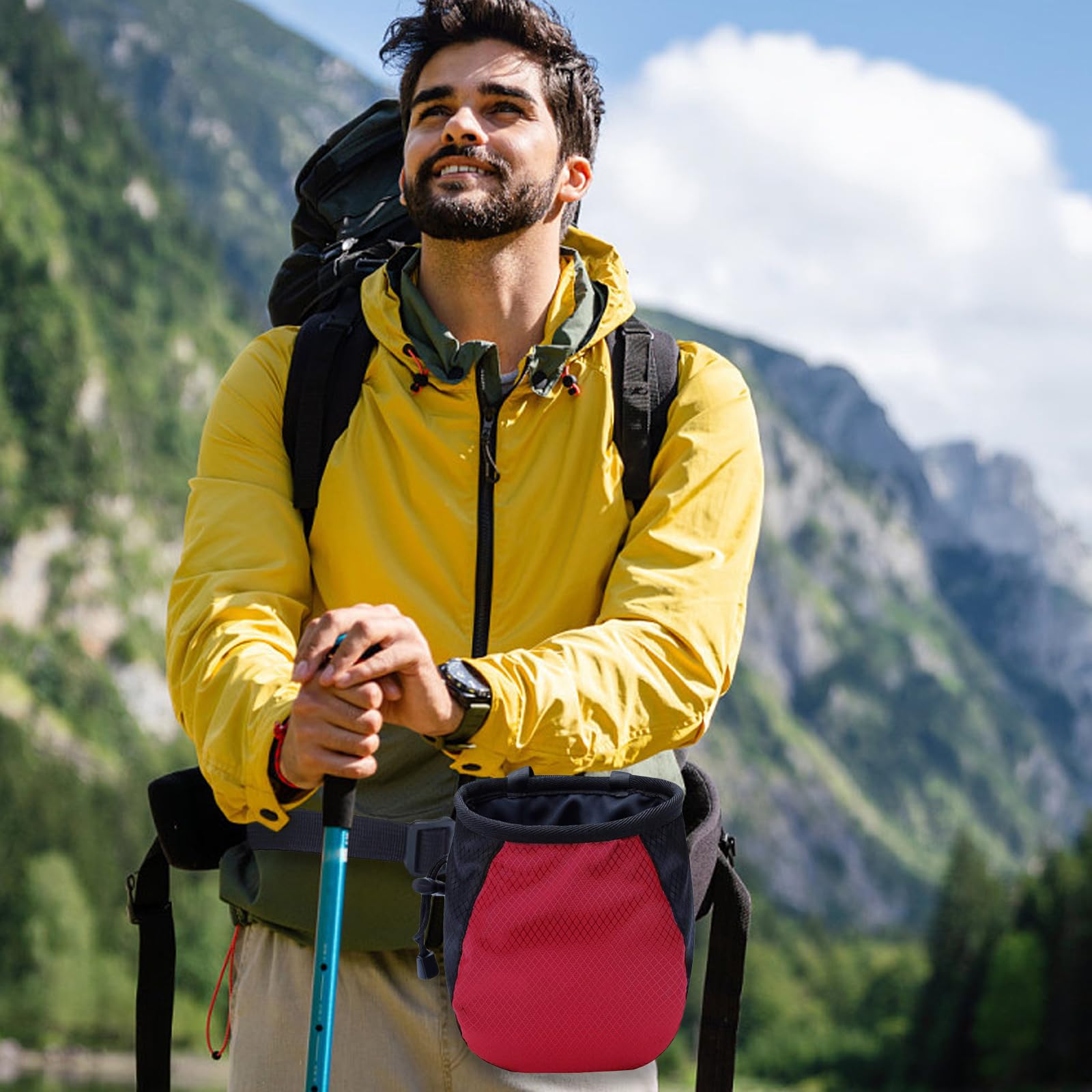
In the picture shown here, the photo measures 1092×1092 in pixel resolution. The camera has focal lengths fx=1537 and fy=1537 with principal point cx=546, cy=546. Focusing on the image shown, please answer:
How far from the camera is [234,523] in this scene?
373 cm

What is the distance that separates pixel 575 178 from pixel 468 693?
5.86ft

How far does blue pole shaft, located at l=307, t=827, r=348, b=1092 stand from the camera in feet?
10.0

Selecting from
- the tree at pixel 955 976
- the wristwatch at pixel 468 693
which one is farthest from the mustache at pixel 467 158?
the tree at pixel 955 976

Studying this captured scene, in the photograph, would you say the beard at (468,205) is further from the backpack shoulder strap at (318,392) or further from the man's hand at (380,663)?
the man's hand at (380,663)

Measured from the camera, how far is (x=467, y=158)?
3850 mm

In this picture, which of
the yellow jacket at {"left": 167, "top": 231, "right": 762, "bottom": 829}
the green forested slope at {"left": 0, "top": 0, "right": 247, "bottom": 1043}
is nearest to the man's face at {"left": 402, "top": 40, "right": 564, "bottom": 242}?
the yellow jacket at {"left": 167, "top": 231, "right": 762, "bottom": 829}

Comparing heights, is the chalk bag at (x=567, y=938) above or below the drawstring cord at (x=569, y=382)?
below

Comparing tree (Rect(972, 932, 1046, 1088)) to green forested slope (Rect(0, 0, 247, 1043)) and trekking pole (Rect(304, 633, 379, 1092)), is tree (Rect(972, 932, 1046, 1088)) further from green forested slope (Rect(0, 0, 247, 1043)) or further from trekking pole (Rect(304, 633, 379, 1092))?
trekking pole (Rect(304, 633, 379, 1092))

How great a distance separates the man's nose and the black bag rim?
1.59m

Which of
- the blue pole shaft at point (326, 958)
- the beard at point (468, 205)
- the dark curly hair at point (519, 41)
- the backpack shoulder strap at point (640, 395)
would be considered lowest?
the blue pole shaft at point (326, 958)

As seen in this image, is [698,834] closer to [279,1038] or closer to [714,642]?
[714,642]

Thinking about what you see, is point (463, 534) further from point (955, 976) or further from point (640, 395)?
point (955, 976)

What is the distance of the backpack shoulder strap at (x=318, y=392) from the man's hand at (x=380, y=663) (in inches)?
36.5

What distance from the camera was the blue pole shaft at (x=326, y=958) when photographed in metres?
3.06
